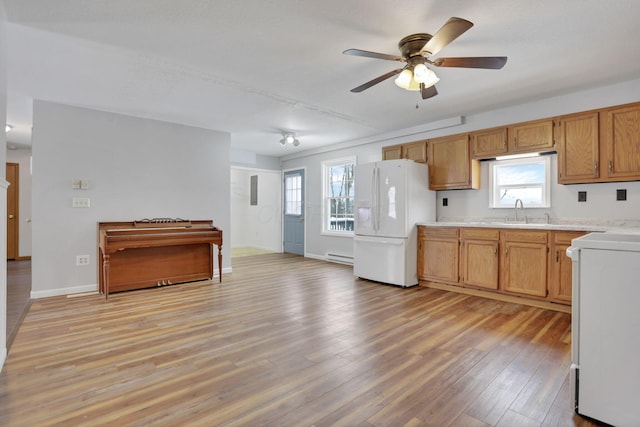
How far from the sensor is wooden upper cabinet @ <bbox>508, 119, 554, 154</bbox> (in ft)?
11.9

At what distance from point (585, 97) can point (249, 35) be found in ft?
11.8

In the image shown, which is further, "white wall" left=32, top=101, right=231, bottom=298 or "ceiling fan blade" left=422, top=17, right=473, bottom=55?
"white wall" left=32, top=101, right=231, bottom=298

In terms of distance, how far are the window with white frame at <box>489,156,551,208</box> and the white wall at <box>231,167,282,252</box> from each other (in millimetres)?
4807

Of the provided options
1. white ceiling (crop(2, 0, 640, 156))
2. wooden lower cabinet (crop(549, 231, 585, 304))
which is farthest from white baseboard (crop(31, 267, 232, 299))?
wooden lower cabinet (crop(549, 231, 585, 304))

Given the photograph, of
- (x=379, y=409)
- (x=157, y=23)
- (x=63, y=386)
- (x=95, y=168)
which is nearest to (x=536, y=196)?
(x=379, y=409)

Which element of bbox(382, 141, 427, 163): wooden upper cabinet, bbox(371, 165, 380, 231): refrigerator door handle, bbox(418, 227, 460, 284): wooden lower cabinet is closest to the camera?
bbox(418, 227, 460, 284): wooden lower cabinet

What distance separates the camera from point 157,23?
2271 millimetres

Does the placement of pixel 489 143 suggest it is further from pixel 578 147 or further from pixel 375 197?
pixel 375 197

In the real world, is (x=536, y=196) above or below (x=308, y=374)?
above

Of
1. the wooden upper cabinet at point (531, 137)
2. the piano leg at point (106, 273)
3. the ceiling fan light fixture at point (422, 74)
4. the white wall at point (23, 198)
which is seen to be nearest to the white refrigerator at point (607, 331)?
the ceiling fan light fixture at point (422, 74)

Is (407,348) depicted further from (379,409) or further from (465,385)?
(379,409)

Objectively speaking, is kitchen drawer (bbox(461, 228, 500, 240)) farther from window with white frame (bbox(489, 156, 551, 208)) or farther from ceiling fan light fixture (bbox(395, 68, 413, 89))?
ceiling fan light fixture (bbox(395, 68, 413, 89))

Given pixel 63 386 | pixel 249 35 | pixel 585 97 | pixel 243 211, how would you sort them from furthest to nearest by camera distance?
1. pixel 243 211
2. pixel 585 97
3. pixel 249 35
4. pixel 63 386

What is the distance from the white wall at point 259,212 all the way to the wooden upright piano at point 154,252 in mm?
3041
